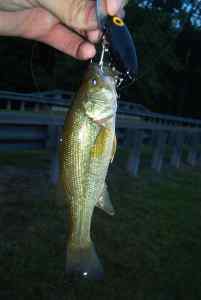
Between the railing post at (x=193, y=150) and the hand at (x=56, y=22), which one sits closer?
the hand at (x=56, y=22)

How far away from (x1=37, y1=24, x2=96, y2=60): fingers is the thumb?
0.29 metres

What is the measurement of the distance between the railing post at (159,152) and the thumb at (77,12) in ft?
28.9

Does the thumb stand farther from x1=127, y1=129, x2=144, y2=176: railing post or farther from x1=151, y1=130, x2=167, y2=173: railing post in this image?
x1=151, y1=130, x2=167, y2=173: railing post

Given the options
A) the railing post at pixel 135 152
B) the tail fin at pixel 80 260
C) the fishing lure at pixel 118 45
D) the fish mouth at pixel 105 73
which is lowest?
the railing post at pixel 135 152

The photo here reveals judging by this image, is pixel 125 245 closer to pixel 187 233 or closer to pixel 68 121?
pixel 187 233

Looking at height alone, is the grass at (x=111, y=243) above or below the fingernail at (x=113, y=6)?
below

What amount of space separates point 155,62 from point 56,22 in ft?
104

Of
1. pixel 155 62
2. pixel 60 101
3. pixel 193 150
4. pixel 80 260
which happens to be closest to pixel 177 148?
pixel 193 150

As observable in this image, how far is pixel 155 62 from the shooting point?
115 ft

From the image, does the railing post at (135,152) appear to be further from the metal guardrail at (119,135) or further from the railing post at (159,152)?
the railing post at (159,152)

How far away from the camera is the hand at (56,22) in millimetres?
3291

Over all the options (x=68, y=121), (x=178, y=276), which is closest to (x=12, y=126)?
(x=178, y=276)

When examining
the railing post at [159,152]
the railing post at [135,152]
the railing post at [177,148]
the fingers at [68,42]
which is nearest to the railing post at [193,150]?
the railing post at [177,148]

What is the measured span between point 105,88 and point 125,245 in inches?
139
